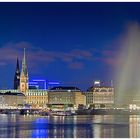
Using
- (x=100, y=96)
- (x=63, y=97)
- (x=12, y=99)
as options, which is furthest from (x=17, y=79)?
(x=100, y=96)

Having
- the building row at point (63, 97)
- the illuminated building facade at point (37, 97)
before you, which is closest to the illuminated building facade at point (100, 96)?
the building row at point (63, 97)

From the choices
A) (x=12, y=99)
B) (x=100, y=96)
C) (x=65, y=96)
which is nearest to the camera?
(x=65, y=96)

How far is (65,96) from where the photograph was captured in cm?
3719

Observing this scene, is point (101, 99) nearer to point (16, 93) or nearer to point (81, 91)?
point (81, 91)

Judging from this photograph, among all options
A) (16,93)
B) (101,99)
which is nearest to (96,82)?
(101,99)

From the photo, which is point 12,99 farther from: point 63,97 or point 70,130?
point 70,130

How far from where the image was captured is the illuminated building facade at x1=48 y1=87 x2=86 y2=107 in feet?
122

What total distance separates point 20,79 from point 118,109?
32.5ft

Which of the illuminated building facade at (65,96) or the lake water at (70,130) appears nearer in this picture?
the lake water at (70,130)

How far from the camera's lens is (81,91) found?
126ft

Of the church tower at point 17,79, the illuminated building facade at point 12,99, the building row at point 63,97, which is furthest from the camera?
the church tower at point 17,79

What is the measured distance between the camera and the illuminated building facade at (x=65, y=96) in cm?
3719

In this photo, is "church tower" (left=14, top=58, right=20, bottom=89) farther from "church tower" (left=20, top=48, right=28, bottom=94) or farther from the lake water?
the lake water

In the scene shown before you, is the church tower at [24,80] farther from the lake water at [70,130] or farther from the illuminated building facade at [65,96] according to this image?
the lake water at [70,130]
